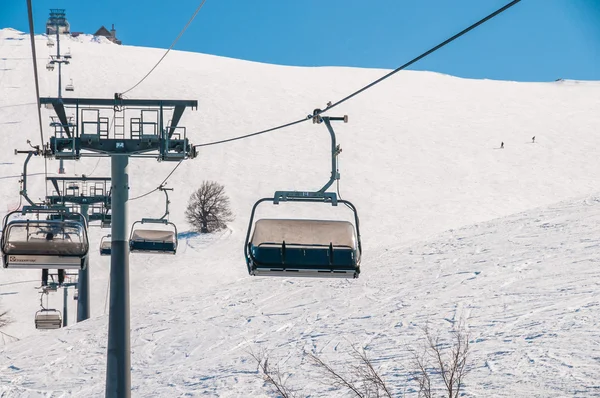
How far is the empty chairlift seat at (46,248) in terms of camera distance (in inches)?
472

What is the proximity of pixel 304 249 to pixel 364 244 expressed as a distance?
2862 centimetres

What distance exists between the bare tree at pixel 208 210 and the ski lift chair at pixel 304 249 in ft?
103

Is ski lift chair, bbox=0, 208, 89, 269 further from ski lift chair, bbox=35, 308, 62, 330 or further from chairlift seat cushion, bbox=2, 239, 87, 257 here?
ski lift chair, bbox=35, 308, 62, 330

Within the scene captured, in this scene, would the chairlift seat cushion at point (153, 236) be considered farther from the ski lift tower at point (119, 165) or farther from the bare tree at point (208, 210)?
the bare tree at point (208, 210)

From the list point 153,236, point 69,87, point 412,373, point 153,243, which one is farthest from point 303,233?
point 69,87

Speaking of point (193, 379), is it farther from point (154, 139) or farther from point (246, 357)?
point (154, 139)

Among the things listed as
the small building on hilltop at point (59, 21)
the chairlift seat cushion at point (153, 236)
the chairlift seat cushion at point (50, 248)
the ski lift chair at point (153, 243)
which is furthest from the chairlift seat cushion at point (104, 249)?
the small building on hilltop at point (59, 21)

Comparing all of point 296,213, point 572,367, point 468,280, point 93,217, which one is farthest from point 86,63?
point 572,367

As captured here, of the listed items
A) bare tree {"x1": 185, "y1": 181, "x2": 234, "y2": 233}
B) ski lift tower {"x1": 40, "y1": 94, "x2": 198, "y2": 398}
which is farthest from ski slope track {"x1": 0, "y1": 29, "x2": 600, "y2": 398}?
ski lift tower {"x1": 40, "y1": 94, "x2": 198, "y2": 398}

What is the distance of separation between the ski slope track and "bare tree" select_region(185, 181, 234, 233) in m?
0.76

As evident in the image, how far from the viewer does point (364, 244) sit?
3812cm

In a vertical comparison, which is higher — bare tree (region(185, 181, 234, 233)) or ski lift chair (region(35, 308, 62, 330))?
bare tree (region(185, 181, 234, 233))

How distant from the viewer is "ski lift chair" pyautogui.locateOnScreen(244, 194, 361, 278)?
31.4ft

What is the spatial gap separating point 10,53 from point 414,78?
38.9m
